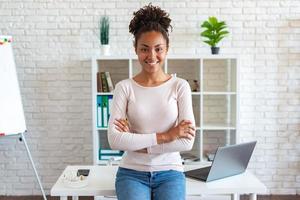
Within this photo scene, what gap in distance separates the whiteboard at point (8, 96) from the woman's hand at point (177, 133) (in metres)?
1.80

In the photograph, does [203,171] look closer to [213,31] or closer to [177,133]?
[177,133]

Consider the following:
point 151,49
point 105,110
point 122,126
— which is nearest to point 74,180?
point 122,126

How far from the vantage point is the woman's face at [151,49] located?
1.97 meters

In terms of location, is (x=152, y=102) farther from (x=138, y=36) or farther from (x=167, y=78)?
(x=138, y=36)

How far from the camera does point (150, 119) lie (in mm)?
1963

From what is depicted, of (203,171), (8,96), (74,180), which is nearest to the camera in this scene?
(74,180)

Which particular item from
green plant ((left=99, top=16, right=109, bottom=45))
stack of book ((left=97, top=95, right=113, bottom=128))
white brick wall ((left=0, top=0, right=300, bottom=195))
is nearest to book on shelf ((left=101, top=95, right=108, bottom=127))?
stack of book ((left=97, top=95, right=113, bottom=128))

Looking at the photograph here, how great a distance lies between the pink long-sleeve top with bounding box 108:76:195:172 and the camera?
6.29 feet

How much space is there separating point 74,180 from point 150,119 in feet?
1.76

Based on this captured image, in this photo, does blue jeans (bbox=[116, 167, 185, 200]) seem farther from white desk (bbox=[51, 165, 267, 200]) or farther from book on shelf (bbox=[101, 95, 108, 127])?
book on shelf (bbox=[101, 95, 108, 127])

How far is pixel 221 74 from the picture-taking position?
371 cm

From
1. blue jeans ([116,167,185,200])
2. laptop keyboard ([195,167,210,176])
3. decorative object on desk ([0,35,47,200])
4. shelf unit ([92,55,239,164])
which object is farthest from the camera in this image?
shelf unit ([92,55,239,164])

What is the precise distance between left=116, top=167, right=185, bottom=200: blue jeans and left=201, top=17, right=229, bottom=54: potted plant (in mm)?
1795

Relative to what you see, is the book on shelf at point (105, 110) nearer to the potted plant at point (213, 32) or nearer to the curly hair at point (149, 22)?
the potted plant at point (213, 32)
